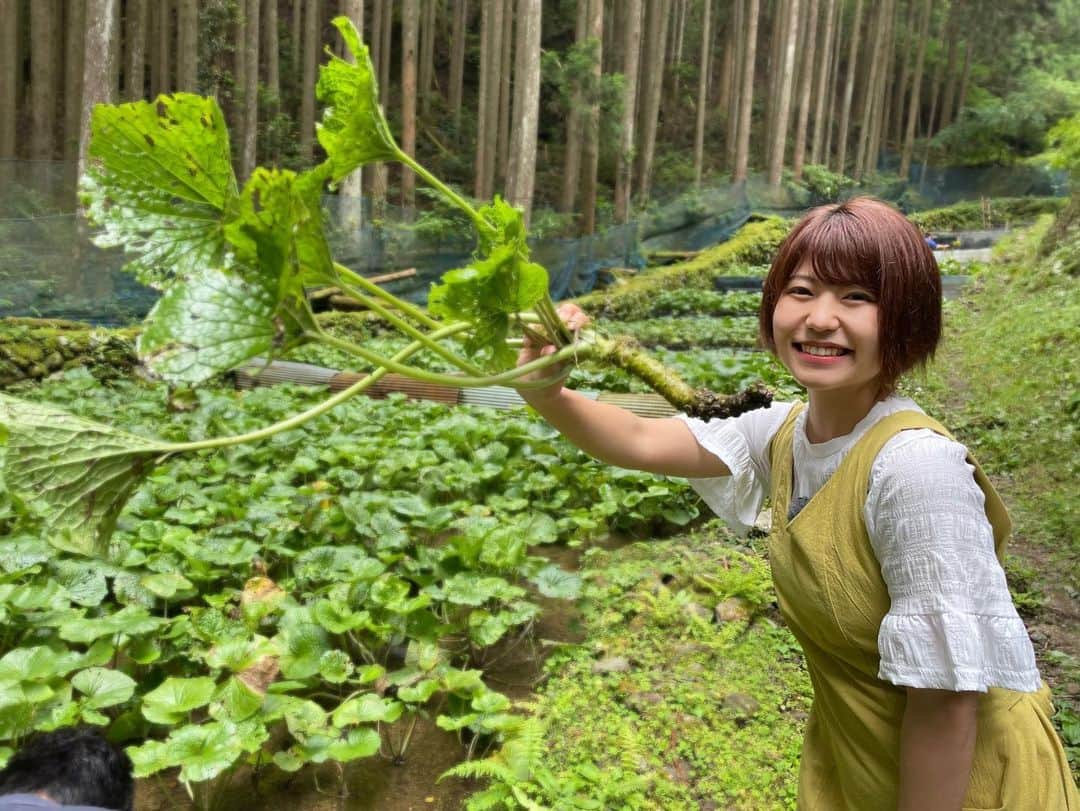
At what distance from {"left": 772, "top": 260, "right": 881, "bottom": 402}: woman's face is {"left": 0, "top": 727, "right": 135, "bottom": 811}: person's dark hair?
4.25 ft

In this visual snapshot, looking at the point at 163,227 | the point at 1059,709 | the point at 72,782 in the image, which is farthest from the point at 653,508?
the point at 163,227

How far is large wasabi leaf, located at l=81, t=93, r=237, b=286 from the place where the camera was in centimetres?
85

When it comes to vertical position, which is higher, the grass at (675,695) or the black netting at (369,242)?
the black netting at (369,242)

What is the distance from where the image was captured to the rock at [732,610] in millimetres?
2994

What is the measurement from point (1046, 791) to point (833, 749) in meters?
0.28

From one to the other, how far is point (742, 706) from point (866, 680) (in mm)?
1484

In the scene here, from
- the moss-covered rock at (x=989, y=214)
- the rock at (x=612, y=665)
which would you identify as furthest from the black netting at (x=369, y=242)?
the rock at (x=612, y=665)

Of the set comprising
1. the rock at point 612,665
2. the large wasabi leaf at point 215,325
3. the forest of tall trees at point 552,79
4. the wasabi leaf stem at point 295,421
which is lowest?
the rock at point 612,665

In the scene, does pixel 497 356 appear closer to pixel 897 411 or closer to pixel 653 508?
pixel 897 411

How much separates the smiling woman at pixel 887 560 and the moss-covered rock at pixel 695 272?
9.87m

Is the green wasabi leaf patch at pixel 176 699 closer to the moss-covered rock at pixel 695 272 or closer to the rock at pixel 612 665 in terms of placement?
the rock at pixel 612 665

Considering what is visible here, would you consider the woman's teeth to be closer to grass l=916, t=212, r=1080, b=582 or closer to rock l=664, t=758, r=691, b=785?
grass l=916, t=212, r=1080, b=582

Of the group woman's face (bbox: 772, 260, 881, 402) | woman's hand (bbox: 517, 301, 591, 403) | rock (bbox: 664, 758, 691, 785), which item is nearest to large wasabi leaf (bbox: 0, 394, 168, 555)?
woman's hand (bbox: 517, 301, 591, 403)

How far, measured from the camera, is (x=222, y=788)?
2.09m
